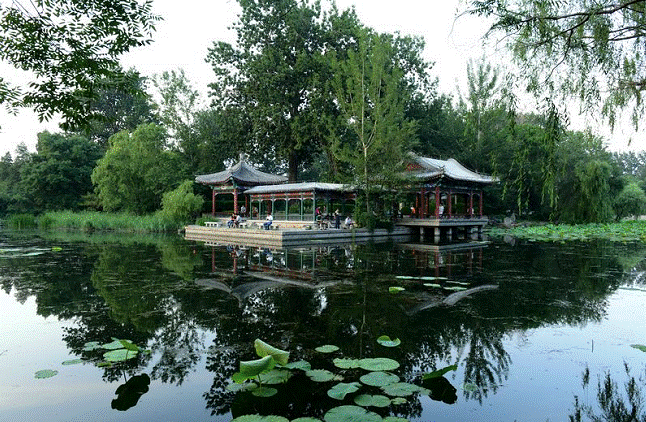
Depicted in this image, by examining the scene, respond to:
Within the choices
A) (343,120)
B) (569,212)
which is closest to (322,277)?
(343,120)

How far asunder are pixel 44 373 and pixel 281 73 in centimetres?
2327

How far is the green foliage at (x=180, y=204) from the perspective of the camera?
24.2 metres

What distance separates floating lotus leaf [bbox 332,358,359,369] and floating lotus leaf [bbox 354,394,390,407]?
22.0 inches

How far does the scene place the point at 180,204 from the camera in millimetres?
24156

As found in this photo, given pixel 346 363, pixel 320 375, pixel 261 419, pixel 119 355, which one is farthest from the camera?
pixel 119 355

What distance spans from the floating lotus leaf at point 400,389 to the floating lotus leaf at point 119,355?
7.56 feet

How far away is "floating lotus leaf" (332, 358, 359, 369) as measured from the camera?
145 inches

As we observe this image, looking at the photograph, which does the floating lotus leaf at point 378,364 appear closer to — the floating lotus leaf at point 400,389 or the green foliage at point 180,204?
the floating lotus leaf at point 400,389

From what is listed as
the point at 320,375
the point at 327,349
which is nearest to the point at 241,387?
the point at 320,375

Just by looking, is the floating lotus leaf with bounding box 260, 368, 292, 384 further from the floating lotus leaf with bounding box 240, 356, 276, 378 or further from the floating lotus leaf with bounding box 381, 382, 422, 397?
the floating lotus leaf with bounding box 381, 382, 422, 397

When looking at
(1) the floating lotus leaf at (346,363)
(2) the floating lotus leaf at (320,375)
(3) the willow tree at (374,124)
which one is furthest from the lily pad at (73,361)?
(3) the willow tree at (374,124)

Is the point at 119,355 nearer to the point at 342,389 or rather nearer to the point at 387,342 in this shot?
the point at 342,389

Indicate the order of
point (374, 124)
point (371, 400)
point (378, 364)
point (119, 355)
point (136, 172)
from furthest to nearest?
point (136, 172)
point (374, 124)
point (119, 355)
point (378, 364)
point (371, 400)

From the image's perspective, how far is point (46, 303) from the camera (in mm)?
6609
